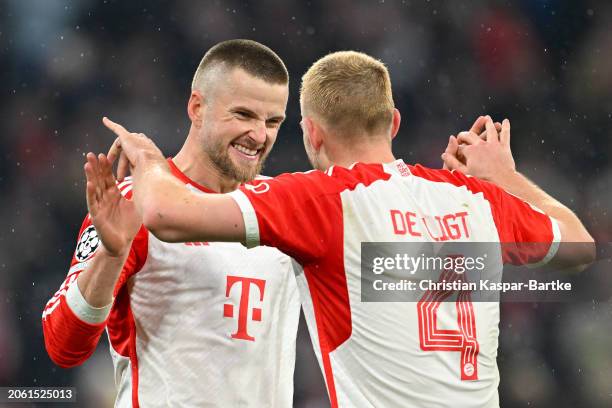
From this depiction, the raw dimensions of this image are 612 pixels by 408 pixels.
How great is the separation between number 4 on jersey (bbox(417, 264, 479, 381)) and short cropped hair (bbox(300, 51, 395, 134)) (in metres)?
0.50

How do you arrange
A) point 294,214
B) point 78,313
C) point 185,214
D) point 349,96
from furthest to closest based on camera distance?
point 78,313 → point 349,96 → point 294,214 → point 185,214

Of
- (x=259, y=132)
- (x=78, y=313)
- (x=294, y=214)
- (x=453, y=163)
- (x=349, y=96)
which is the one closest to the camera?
(x=294, y=214)

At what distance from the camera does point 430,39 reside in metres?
6.91

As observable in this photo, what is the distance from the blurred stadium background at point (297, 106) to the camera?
6191 millimetres

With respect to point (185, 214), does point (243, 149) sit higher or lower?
higher

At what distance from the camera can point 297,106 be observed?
Result: 668 centimetres

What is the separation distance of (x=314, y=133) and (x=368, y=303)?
54 centimetres

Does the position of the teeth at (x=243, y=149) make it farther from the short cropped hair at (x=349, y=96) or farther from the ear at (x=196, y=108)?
the short cropped hair at (x=349, y=96)

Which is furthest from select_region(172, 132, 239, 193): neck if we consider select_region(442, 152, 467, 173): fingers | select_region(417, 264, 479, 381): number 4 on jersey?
select_region(417, 264, 479, 381): number 4 on jersey

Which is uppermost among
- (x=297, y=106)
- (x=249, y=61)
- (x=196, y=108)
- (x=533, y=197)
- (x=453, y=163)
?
(x=297, y=106)

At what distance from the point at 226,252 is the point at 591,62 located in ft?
16.3

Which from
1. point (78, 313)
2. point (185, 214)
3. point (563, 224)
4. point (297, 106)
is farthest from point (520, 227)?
point (297, 106)

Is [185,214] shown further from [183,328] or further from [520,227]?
[520,227]

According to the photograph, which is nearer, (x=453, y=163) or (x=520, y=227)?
(x=520, y=227)
